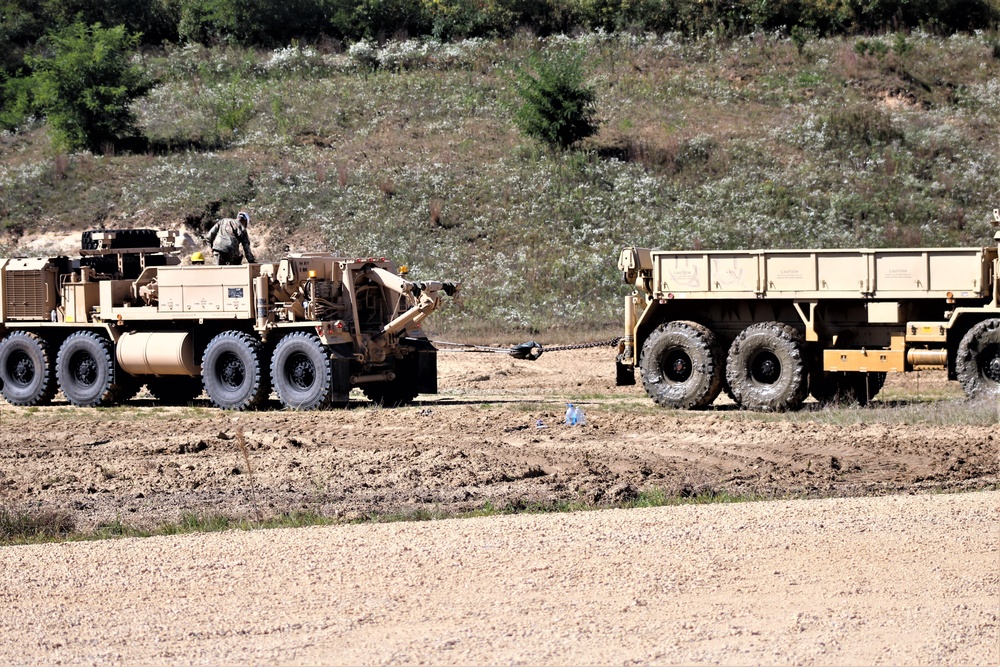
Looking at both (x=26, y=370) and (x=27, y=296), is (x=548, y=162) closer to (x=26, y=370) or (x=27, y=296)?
(x=27, y=296)

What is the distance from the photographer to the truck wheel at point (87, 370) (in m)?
21.9

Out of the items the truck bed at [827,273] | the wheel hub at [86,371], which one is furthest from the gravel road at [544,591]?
the wheel hub at [86,371]

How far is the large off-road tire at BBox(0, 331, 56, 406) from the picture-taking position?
22.5 m

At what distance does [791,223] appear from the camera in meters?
35.5

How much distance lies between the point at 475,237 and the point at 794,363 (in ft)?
60.1

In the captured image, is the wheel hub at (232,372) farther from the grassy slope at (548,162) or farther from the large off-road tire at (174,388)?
the grassy slope at (548,162)

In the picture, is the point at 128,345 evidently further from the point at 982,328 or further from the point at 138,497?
the point at 982,328

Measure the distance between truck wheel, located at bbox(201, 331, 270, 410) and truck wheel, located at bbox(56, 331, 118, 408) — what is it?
75.4 inches

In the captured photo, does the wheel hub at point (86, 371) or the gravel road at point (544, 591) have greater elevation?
the wheel hub at point (86, 371)

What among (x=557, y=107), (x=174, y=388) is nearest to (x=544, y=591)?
(x=174, y=388)

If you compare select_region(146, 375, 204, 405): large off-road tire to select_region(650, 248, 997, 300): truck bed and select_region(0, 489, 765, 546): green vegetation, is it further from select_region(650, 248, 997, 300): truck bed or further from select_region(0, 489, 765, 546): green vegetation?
select_region(0, 489, 765, 546): green vegetation

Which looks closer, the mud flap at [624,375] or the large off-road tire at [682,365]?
the large off-road tire at [682,365]

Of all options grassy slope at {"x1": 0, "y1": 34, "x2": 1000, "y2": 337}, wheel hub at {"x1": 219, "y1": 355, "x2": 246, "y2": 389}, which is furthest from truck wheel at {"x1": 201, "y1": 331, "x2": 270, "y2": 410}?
grassy slope at {"x1": 0, "y1": 34, "x2": 1000, "y2": 337}

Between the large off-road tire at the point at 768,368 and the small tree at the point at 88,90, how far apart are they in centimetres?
2755
